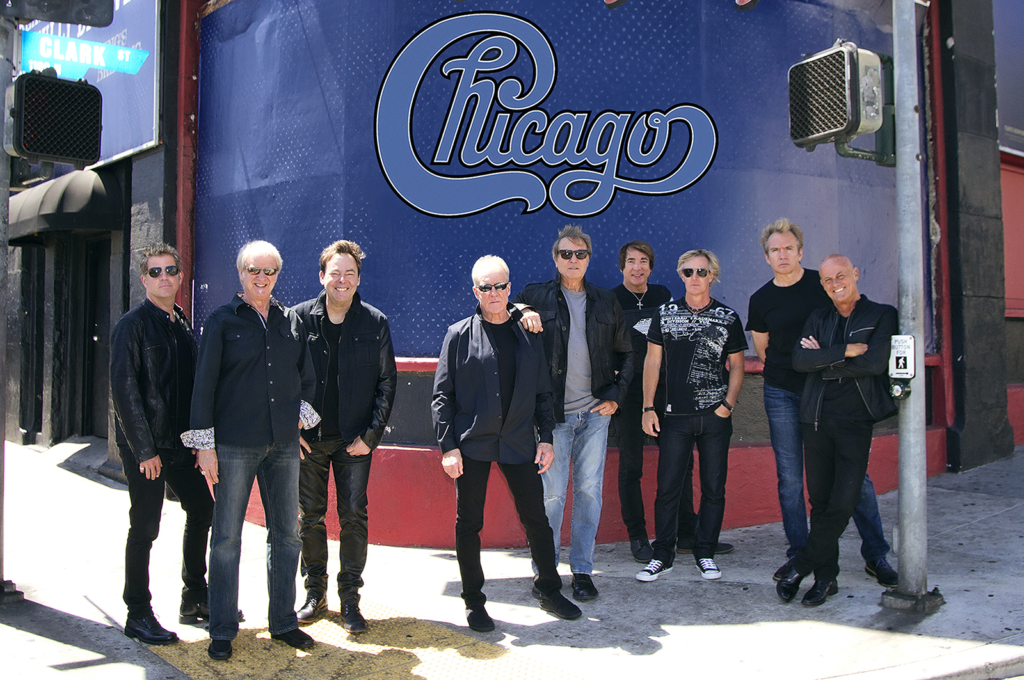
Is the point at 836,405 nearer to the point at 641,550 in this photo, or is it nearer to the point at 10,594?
the point at 641,550

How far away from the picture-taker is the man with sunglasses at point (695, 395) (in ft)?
17.6

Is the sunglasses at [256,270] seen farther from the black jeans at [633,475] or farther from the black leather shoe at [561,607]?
the black jeans at [633,475]

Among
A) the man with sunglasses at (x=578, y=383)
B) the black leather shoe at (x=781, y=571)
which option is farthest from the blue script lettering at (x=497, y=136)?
the black leather shoe at (x=781, y=571)

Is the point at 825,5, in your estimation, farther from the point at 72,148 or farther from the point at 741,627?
the point at 72,148

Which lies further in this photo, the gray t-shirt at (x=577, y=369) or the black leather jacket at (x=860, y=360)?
the gray t-shirt at (x=577, y=369)

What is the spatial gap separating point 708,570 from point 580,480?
106 cm

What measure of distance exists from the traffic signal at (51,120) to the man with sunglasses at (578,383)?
3.02 meters

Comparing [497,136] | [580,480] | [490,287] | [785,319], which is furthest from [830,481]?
[497,136]

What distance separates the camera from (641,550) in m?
5.68

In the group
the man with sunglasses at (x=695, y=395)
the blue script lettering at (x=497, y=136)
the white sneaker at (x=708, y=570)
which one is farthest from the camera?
the blue script lettering at (x=497, y=136)

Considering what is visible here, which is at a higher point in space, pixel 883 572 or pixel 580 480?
pixel 580 480

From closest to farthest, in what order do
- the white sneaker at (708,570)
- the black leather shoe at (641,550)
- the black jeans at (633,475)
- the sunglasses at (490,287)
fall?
the sunglasses at (490,287)
the white sneaker at (708,570)
the black leather shoe at (641,550)
the black jeans at (633,475)

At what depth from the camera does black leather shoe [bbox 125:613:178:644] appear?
4.19 metres

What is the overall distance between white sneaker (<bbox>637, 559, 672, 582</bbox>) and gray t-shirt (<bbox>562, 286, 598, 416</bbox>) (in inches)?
46.1
